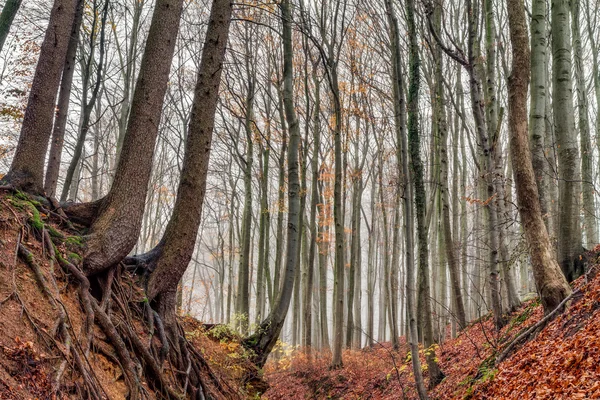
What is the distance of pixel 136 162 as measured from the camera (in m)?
4.92

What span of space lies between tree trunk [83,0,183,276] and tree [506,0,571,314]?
455 centimetres

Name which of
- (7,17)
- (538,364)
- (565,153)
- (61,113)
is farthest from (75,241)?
(565,153)

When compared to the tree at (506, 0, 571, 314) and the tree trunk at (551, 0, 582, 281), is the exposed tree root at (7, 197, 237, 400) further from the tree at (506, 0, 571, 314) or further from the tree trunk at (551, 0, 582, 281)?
the tree trunk at (551, 0, 582, 281)

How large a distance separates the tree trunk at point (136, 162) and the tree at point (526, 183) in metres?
4.55

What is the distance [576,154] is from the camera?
6.14m

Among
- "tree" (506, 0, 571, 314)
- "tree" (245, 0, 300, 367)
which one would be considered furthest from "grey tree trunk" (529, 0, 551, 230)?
"tree" (245, 0, 300, 367)

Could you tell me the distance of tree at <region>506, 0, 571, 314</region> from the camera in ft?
16.4

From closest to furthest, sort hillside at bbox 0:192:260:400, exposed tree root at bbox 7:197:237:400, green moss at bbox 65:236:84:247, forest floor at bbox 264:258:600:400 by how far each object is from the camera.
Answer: hillside at bbox 0:192:260:400 → exposed tree root at bbox 7:197:237:400 → forest floor at bbox 264:258:600:400 → green moss at bbox 65:236:84:247

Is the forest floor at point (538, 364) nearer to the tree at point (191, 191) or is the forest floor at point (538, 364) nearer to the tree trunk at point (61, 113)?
the tree at point (191, 191)

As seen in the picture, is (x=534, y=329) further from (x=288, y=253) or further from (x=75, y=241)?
(x=75, y=241)

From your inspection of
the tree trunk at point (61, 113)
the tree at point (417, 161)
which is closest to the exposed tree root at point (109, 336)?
the tree trunk at point (61, 113)

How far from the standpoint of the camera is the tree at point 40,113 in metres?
4.73

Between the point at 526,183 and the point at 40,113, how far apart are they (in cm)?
607

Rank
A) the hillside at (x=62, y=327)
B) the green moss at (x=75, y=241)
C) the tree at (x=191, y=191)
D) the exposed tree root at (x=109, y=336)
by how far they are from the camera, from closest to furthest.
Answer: the hillside at (x=62, y=327), the exposed tree root at (x=109, y=336), the green moss at (x=75, y=241), the tree at (x=191, y=191)
